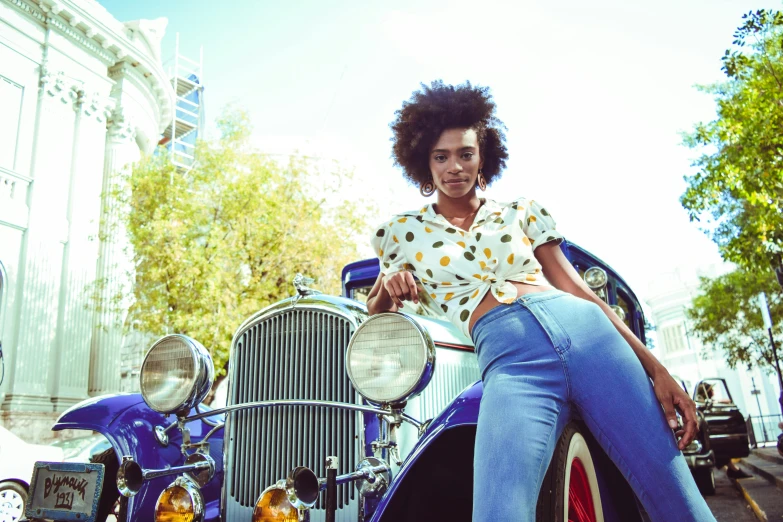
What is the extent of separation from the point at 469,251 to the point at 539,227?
0.82ft

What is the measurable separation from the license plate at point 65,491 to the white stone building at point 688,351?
32.3 m

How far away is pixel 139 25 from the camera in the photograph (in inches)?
616

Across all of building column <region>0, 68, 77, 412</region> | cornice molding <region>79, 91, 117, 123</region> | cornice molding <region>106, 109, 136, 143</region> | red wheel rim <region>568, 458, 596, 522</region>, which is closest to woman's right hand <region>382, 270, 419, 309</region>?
red wheel rim <region>568, 458, 596, 522</region>

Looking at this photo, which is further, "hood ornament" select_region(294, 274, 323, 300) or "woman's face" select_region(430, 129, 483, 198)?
"hood ornament" select_region(294, 274, 323, 300)

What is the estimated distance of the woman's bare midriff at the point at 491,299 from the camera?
1601 mm

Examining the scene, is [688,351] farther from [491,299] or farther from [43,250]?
[491,299]

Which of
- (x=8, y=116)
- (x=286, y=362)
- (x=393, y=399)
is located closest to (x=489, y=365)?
(x=393, y=399)

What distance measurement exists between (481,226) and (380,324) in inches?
26.7

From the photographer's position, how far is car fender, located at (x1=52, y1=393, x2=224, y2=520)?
8.96ft

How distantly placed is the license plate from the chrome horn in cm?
18

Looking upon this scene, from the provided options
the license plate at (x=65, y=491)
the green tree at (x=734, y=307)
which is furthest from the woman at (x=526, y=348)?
the green tree at (x=734, y=307)

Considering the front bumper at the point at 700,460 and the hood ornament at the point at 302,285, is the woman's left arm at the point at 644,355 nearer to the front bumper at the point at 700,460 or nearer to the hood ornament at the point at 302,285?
the hood ornament at the point at 302,285

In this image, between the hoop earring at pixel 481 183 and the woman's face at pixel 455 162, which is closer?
the woman's face at pixel 455 162

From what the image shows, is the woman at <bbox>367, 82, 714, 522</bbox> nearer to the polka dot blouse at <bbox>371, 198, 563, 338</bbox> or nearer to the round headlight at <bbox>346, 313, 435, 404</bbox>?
the polka dot blouse at <bbox>371, 198, 563, 338</bbox>
